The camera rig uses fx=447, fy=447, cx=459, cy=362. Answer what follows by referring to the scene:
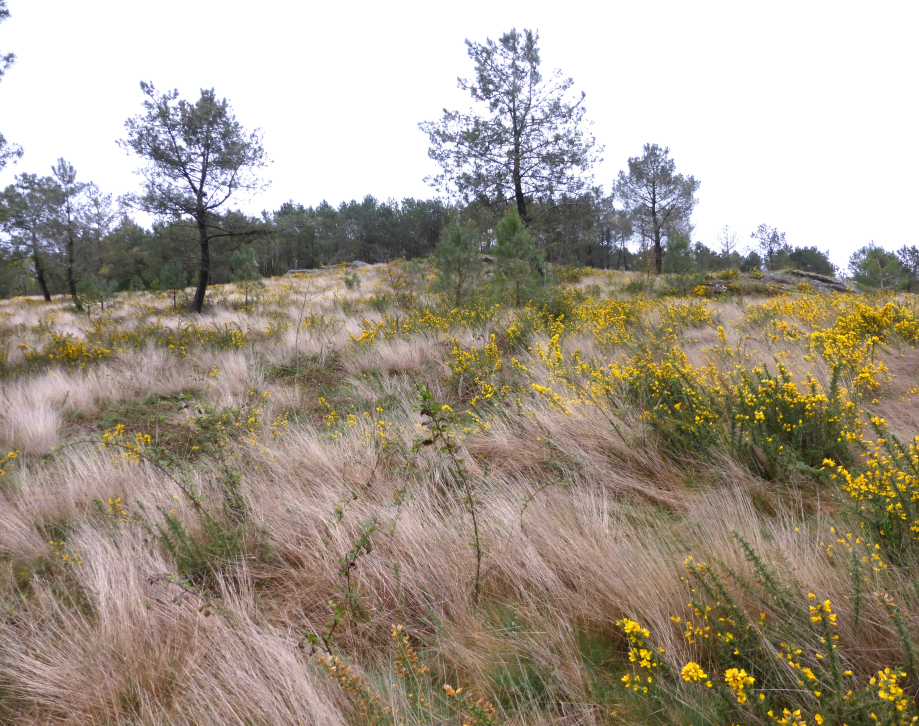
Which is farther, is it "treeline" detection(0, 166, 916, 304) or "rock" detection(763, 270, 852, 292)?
"rock" detection(763, 270, 852, 292)

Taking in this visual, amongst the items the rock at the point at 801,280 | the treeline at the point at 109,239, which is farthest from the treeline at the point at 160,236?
the rock at the point at 801,280

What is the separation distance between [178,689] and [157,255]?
44.1 ft

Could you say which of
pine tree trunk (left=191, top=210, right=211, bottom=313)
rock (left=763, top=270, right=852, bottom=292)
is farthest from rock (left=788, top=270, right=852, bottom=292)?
pine tree trunk (left=191, top=210, right=211, bottom=313)

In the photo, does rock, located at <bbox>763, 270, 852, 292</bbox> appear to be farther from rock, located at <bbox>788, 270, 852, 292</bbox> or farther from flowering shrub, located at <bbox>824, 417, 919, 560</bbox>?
flowering shrub, located at <bbox>824, 417, 919, 560</bbox>

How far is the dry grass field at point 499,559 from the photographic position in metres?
1.28

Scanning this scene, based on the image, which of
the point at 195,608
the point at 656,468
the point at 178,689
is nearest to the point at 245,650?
the point at 178,689

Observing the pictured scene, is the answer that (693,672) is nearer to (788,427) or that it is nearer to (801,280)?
(788,427)

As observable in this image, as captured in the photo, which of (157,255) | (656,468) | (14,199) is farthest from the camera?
(14,199)

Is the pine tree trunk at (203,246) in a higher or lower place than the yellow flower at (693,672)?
higher

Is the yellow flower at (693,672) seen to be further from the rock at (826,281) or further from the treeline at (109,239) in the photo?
the rock at (826,281)

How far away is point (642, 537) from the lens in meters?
1.86

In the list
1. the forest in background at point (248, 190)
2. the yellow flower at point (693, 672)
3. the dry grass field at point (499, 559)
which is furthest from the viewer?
the forest in background at point (248, 190)

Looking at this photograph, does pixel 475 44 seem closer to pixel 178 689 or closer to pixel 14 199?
pixel 178 689

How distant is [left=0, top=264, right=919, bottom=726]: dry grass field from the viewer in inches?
50.2
